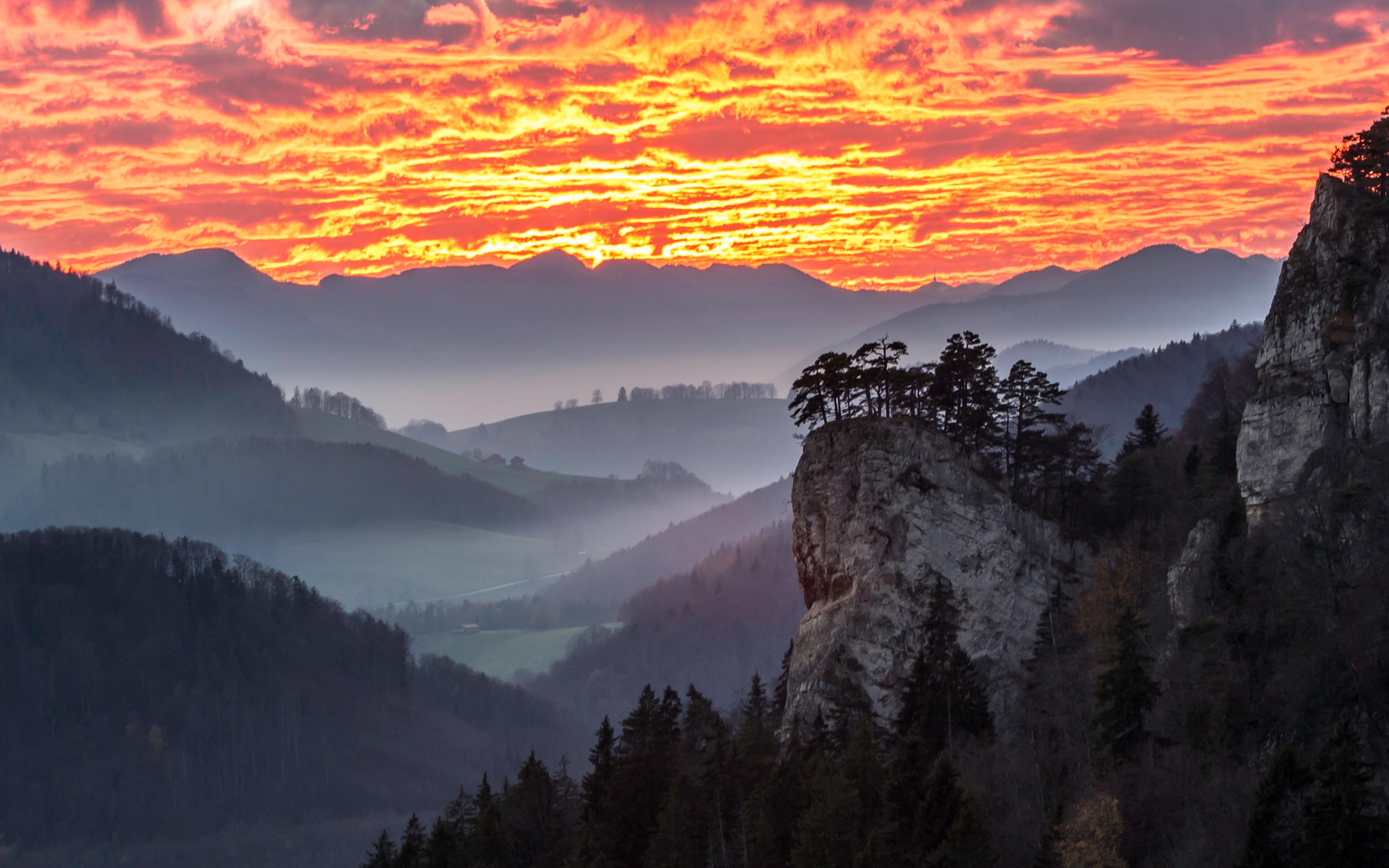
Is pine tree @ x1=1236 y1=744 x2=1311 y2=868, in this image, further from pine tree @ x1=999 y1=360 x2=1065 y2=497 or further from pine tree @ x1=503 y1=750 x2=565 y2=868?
pine tree @ x1=503 y1=750 x2=565 y2=868

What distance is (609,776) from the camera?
262ft

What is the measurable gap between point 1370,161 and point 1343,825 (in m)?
41.6

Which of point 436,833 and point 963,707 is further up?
point 963,707

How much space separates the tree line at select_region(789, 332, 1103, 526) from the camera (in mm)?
86625

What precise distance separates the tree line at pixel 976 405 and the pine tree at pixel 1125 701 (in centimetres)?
2350

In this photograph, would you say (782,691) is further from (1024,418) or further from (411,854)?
(411,854)

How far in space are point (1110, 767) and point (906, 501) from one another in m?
23.6

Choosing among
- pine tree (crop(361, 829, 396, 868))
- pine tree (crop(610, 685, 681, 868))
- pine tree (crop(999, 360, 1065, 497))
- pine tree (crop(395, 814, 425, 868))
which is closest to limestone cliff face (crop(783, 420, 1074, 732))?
pine tree (crop(999, 360, 1065, 497))

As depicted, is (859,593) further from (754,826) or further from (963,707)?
(754,826)

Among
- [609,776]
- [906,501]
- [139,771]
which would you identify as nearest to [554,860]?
[609,776]

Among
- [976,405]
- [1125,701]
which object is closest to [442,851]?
[1125,701]

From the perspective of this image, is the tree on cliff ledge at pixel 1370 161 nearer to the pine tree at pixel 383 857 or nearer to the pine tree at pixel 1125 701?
the pine tree at pixel 1125 701

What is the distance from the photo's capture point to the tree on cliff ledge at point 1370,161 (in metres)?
71.1

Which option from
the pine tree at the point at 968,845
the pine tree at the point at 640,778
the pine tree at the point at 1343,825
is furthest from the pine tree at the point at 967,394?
the pine tree at the point at 1343,825
